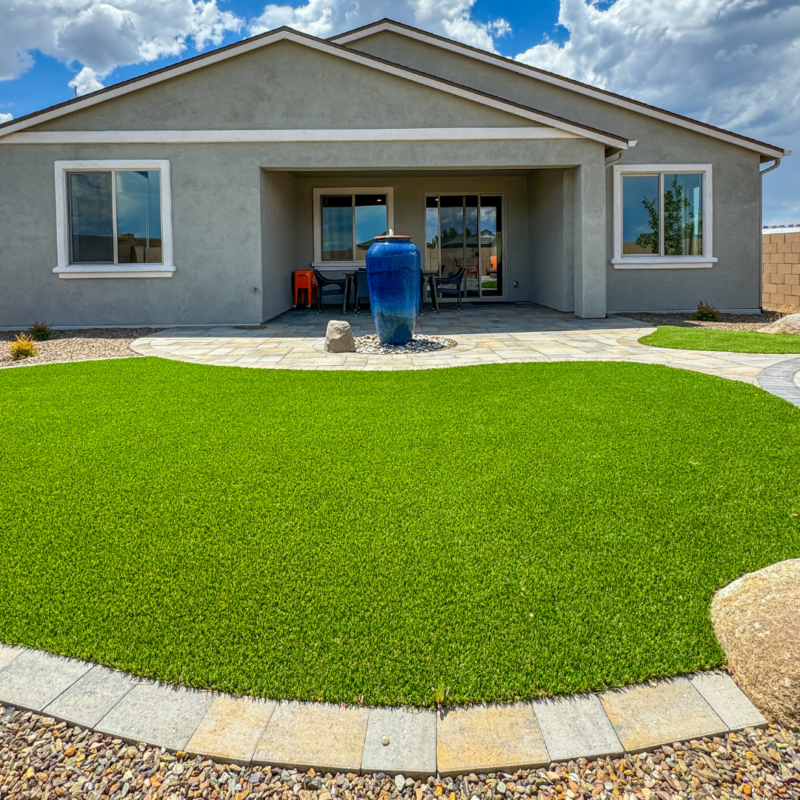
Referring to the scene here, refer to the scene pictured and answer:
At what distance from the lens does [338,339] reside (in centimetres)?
902

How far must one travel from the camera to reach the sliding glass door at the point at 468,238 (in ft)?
53.4

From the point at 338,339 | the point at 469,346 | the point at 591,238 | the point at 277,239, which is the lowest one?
the point at 469,346

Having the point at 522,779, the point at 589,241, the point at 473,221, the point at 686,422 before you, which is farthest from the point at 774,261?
the point at 522,779

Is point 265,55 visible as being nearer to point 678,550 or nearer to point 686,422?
point 686,422

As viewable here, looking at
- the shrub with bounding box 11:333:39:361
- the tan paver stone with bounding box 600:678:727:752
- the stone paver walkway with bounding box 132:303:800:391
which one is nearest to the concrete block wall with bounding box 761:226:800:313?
the stone paver walkway with bounding box 132:303:800:391

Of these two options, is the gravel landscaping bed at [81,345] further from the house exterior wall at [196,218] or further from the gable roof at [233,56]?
the gable roof at [233,56]

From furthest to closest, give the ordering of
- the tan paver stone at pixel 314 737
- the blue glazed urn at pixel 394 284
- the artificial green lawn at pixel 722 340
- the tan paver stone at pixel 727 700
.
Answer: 1. the blue glazed urn at pixel 394 284
2. the artificial green lawn at pixel 722 340
3. the tan paver stone at pixel 727 700
4. the tan paver stone at pixel 314 737

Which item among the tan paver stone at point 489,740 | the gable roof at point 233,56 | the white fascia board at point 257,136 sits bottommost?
the tan paver stone at point 489,740

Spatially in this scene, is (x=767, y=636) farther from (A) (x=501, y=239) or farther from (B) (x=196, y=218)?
(A) (x=501, y=239)

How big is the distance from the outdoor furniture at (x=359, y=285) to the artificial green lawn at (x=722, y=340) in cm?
636

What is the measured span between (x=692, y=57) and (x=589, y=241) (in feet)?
38.6

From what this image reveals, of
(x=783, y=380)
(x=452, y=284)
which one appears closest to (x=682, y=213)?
(x=452, y=284)

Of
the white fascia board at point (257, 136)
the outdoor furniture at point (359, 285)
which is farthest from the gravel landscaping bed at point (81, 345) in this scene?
the outdoor furniture at point (359, 285)

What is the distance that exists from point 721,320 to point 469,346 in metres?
6.23
